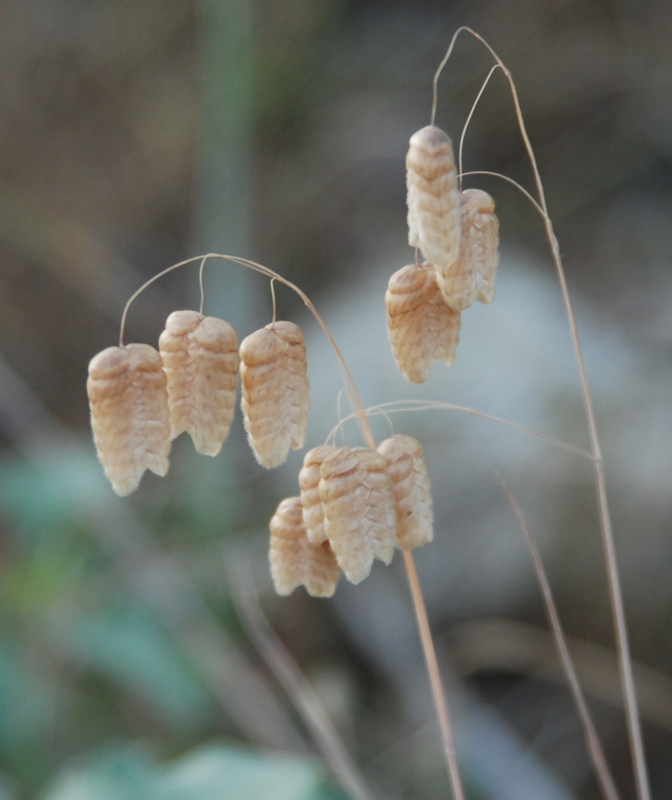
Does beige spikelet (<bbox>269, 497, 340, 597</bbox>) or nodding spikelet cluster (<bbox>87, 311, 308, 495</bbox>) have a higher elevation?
nodding spikelet cluster (<bbox>87, 311, 308, 495</bbox>)

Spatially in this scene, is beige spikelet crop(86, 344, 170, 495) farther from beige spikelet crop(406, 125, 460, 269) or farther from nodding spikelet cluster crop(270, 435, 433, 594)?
beige spikelet crop(406, 125, 460, 269)

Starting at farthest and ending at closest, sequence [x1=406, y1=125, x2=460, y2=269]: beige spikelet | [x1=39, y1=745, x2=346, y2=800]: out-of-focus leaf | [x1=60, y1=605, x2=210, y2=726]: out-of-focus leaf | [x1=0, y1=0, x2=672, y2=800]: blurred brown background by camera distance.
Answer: [x1=0, y1=0, x2=672, y2=800]: blurred brown background
[x1=60, y1=605, x2=210, y2=726]: out-of-focus leaf
[x1=39, y1=745, x2=346, y2=800]: out-of-focus leaf
[x1=406, y1=125, x2=460, y2=269]: beige spikelet

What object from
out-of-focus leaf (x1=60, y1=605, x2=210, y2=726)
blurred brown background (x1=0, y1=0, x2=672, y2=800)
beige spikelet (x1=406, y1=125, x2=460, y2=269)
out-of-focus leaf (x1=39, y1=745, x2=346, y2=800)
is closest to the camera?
beige spikelet (x1=406, y1=125, x2=460, y2=269)

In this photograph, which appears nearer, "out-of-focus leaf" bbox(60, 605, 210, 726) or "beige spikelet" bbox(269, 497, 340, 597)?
"beige spikelet" bbox(269, 497, 340, 597)

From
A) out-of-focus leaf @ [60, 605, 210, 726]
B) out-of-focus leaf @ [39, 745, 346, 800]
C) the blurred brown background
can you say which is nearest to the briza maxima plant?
out-of-focus leaf @ [39, 745, 346, 800]

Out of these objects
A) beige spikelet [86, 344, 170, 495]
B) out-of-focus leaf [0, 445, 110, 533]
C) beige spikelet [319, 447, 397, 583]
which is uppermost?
out-of-focus leaf [0, 445, 110, 533]
